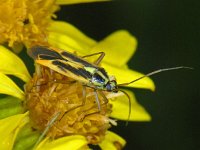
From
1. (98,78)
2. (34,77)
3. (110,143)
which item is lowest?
(110,143)

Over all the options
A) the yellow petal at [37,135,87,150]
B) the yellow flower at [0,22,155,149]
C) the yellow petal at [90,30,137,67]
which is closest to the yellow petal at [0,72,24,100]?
the yellow flower at [0,22,155,149]

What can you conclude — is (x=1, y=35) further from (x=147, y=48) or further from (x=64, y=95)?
(x=147, y=48)

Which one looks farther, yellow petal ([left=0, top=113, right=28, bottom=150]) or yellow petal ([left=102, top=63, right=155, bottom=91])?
yellow petal ([left=102, top=63, right=155, bottom=91])

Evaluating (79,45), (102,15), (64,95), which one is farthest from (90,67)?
(102,15)

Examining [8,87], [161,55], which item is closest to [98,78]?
[8,87]

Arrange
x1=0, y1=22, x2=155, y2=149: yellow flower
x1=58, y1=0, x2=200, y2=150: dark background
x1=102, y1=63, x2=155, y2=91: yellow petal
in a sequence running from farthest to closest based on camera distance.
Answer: x1=58, y1=0, x2=200, y2=150: dark background
x1=102, y1=63, x2=155, y2=91: yellow petal
x1=0, y1=22, x2=155, y2=149: yellow flower

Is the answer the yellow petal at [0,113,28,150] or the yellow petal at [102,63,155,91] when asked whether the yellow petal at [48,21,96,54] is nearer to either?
the yellow petal at [102,63,155,91]

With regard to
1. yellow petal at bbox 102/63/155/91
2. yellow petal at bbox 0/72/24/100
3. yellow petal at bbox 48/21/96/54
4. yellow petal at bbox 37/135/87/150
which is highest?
yellow petal at bbox 48/21/96/54

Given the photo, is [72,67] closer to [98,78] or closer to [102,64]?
[98,78]
